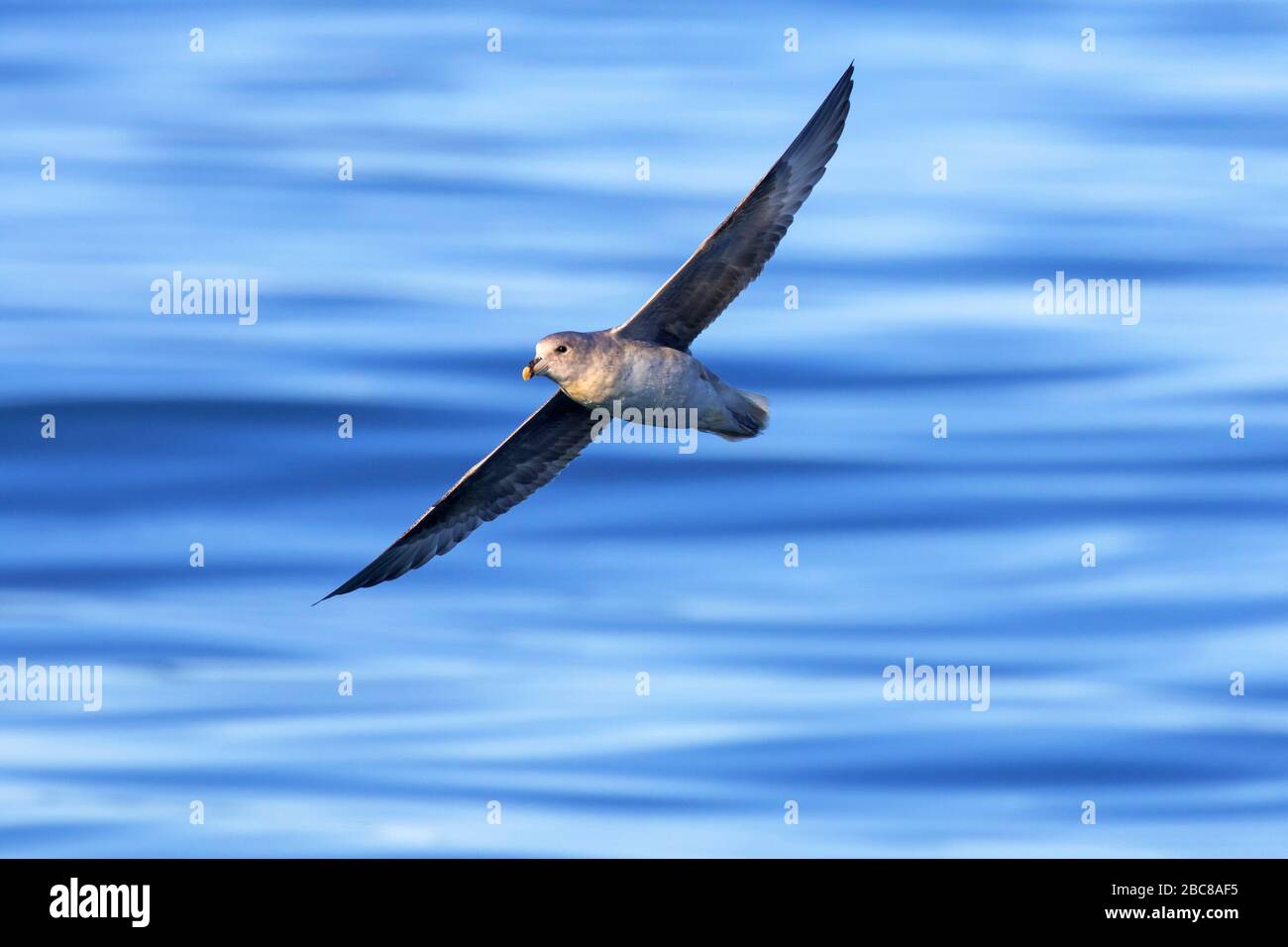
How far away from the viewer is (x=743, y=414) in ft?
39.7

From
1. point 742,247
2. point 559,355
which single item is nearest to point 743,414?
point 742,247

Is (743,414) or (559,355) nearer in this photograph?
(559,355)

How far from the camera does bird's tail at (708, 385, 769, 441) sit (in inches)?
473

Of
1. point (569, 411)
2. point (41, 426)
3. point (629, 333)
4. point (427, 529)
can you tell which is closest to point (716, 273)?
point (629, 333)

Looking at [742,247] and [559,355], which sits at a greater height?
[742,247]

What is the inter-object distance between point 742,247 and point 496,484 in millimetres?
2362

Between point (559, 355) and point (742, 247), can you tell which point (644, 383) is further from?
point (742, 247)

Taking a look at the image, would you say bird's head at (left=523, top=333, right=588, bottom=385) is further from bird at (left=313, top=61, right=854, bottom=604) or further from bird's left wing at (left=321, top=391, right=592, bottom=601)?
bird's left wing at (left=321, top=391, right=592, bottom=601)

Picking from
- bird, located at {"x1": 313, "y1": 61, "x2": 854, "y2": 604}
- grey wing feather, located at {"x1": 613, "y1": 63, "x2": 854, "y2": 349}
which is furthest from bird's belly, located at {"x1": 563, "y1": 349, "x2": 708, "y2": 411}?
grey wing feather, located at {"x1": 613, "y1": 63, "x2": 854, "y2": 349}

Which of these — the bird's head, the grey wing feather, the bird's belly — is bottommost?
the bird's belly

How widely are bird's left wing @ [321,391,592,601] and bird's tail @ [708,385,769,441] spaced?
1155 millimetres

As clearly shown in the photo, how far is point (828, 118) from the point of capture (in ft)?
39.0
